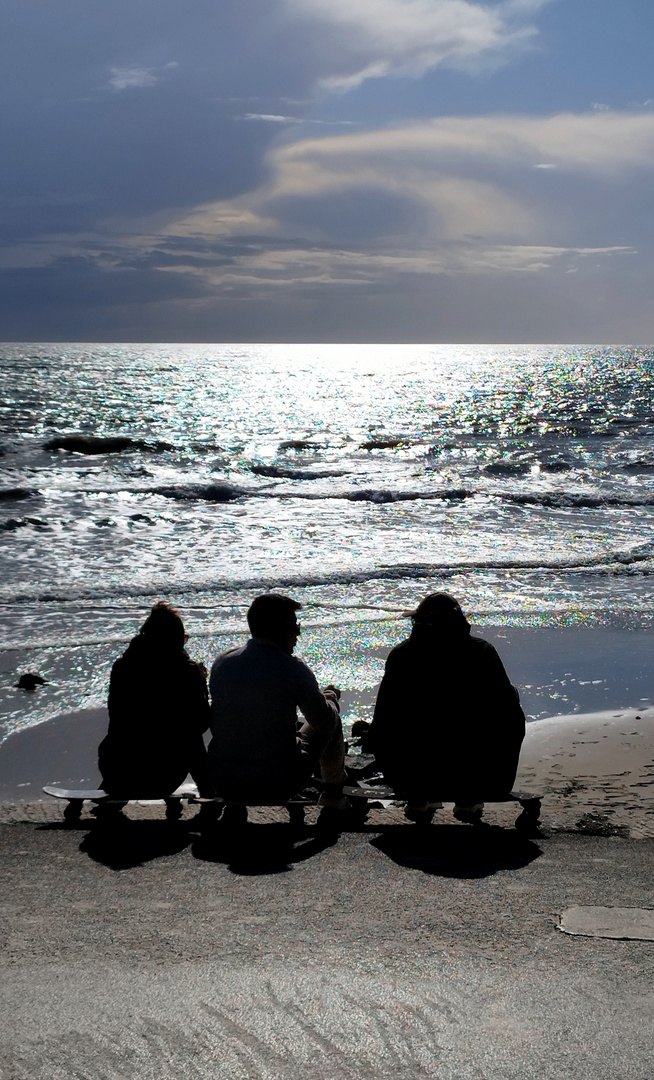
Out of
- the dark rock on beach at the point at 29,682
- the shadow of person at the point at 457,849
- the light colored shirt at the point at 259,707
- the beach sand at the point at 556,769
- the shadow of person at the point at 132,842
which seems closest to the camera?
the shadow of person at the point at 457,849

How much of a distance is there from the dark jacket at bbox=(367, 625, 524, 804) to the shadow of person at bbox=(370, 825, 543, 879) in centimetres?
21

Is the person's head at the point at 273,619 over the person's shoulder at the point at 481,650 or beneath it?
over

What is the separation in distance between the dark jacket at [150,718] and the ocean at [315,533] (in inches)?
92.0

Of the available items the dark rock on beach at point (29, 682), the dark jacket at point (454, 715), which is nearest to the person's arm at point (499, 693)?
the dark jacket at point (454, 715)

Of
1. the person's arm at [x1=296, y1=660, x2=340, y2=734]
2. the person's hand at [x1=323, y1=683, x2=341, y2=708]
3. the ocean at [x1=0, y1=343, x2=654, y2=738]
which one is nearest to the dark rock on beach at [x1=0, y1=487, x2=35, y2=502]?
the ocean at [x1=0, y1=343, x2=654, y2=738]

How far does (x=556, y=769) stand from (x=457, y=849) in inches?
74.4

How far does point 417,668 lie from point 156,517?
16157mm

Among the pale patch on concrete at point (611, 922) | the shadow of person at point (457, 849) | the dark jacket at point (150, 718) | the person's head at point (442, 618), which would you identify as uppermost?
the person's head at point (442, 618)

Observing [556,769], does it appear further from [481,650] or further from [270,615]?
[270,615]

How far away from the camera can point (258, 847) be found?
14.0 feet

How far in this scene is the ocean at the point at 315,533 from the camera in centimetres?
987

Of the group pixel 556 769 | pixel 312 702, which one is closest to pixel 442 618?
pixel 312 702

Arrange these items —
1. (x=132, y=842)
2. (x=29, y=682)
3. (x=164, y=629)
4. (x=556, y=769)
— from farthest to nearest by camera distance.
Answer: (x=29, y=682) → (x=556, y=769) → (x=164, y=629) → (x=132, y=842)

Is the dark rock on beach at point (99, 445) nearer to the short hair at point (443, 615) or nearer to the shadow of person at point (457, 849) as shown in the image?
the short hair at point (443, 615)
